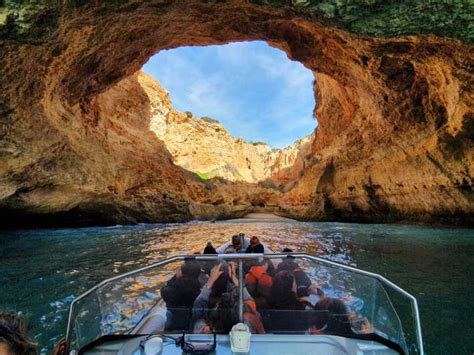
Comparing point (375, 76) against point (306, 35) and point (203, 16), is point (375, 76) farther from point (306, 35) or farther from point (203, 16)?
point (203, 16)

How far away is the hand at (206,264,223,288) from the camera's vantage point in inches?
111

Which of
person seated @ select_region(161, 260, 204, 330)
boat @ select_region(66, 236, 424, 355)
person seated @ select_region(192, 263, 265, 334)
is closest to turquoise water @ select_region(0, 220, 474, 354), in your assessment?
boat @ select_region(66, 236, 424, 355)

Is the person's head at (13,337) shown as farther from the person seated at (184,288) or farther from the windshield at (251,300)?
the person seated at (184,288)

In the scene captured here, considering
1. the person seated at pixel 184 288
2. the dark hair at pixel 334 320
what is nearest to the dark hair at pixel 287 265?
the dark hair at pixel 334 320

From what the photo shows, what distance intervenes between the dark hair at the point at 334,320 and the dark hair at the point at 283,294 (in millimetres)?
201

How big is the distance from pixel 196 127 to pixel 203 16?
1560 inches

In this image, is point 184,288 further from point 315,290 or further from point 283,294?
point 315,290

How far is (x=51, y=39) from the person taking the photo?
8781 mm

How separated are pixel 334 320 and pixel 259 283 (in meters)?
0.68

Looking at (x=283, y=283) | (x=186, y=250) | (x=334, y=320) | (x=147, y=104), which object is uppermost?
(x=147, y=104)

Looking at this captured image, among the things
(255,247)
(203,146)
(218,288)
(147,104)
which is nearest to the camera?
(218,288)

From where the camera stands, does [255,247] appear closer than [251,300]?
No

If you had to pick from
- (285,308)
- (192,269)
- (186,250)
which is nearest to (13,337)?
(192,269)

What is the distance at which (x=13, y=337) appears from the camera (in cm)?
123
